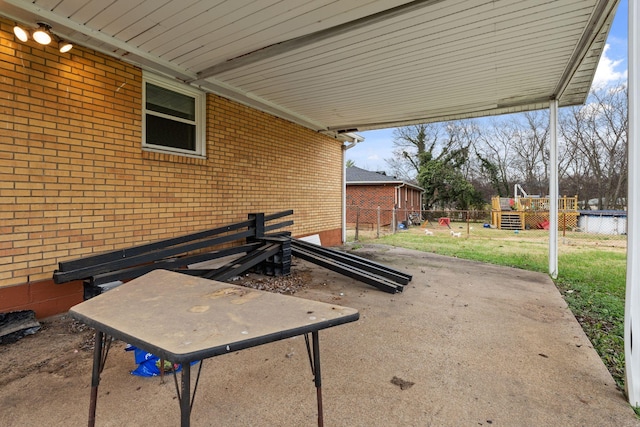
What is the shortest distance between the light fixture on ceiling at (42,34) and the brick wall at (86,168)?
223mm

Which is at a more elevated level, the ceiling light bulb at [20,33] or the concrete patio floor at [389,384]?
the ceiling light bulb at [20,33]

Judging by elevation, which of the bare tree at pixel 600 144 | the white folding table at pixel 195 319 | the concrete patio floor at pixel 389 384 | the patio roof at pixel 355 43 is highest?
the bare tree at pixel 600 144

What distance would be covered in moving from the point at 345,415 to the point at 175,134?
14.5ft

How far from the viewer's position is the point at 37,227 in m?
3.23

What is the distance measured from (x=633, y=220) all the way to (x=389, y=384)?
204 centimetres

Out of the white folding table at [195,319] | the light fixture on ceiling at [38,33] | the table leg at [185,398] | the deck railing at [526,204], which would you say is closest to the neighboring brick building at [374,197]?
the deck railing at [526,204]

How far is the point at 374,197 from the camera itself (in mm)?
19312

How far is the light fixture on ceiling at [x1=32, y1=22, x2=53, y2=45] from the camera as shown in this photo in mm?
3008

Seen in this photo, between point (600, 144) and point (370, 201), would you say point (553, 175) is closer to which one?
point (370, 201)

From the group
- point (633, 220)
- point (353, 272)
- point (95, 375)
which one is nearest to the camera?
point (95, 375)

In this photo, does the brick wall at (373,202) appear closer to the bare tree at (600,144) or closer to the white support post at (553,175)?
the white support post at (553,175)

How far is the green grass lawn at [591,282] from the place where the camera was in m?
3.03

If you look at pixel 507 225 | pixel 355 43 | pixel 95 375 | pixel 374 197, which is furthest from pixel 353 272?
pixel 507 225

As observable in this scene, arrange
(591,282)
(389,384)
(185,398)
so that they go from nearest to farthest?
(185,398), (389,384), (591,282)
